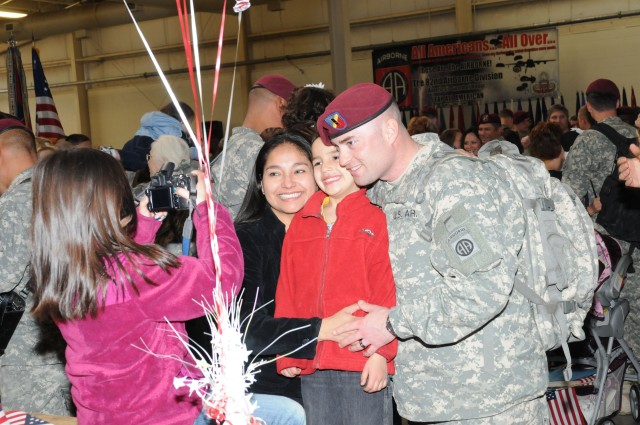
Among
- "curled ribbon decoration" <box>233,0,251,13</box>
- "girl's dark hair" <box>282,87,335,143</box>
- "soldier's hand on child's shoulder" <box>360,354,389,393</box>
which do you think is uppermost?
"curled ribbon decoration" <box>233,0,251,13</box>

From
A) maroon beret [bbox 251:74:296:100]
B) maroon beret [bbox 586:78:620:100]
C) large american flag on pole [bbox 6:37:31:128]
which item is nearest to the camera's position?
maroon beret [bbox 251:74:296:100]

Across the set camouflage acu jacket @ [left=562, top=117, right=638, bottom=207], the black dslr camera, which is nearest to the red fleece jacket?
the black dslr camera

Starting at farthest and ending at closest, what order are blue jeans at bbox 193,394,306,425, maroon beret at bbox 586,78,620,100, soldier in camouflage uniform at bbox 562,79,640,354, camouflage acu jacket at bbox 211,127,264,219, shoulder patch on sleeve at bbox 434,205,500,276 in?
maroon beret at bbox 586,78,620,100 → soldier in camouflage uniform at bbox 562,79,640,354 → camouflage acu jacket at bbox 211,127,264,219 → blue jeans at bbox 193,394,306,425 → shoulder patch on sleeve at bbox 434,205,500,276

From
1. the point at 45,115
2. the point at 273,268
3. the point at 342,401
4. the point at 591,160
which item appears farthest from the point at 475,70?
the point at 342,401

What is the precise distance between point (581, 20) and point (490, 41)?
1460mm

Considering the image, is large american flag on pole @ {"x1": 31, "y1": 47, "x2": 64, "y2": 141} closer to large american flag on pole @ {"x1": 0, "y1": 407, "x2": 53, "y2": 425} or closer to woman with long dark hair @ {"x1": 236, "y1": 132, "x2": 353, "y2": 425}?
woman with long dark hair @ {"x1": 236, "y1": 132, "x2": 353, "y2": 425}

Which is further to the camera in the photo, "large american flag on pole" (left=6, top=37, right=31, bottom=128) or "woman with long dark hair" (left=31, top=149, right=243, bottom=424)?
"large american flag on pole" (left=6, top=37, right=31, bottom=128)

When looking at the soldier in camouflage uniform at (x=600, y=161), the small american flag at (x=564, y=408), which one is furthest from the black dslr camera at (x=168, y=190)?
the soldier in camouflage uniform at (x=600, y=161)

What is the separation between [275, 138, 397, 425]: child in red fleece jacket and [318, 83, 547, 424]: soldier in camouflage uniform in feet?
0.34

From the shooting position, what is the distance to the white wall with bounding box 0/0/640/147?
41.3 ft

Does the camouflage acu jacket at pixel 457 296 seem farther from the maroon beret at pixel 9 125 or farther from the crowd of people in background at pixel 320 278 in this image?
the maroon beret at pixel 9 125

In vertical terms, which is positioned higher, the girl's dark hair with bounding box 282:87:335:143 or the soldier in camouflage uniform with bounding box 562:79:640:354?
the girl's dark hair with bounding box 282:87:335:143

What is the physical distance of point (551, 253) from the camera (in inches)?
90.2

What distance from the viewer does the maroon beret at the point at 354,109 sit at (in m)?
2.24
